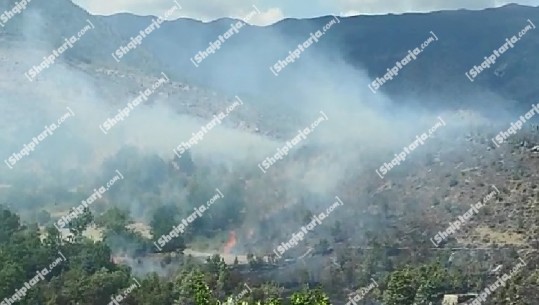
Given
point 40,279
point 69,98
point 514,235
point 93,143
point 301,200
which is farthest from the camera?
point 69,98

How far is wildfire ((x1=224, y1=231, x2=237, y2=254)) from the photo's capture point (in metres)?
42.1

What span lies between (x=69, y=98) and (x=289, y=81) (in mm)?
34498

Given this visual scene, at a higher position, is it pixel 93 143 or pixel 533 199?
pixel 93 143

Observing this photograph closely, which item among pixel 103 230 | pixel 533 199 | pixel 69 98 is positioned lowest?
pixel 533 199

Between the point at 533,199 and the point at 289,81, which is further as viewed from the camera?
the point at 289,81

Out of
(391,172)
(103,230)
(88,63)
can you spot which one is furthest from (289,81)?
(103,230)

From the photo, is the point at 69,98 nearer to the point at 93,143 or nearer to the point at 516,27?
the point at 93,143

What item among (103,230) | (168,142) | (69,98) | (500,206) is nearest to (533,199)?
(500,206)

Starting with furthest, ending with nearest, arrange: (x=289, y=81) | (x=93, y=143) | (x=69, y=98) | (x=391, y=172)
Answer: (x=289, y=81)
(x=69, y=98)
(x=93, y=143)
(x=391, y=172)

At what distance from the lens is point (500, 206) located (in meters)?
38.8

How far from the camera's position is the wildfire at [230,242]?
4207 centimetres

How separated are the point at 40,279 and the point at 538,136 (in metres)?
34.5

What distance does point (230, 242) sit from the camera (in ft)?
141

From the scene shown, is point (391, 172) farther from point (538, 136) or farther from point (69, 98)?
point (69, 98)
